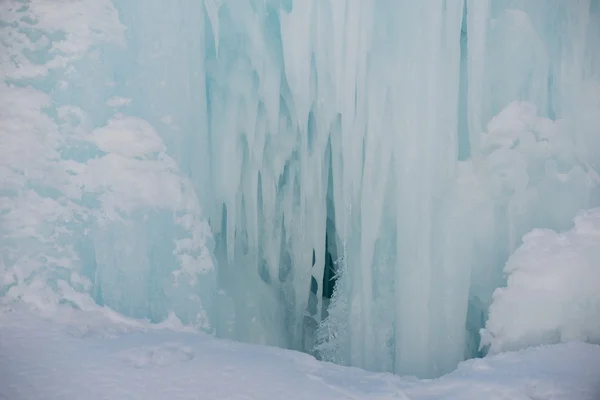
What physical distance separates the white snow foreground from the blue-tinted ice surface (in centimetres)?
52

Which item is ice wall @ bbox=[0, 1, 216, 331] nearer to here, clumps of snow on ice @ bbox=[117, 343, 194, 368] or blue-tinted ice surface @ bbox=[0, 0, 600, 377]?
blue-tinted ice surface @ bbox=[0, 0, 600, 377]

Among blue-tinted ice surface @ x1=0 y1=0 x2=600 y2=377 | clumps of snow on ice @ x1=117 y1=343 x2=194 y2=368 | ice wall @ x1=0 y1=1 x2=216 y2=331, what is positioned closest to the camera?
clumps of snow on ice @ x1=117 y1=343 x2=194 y2=368

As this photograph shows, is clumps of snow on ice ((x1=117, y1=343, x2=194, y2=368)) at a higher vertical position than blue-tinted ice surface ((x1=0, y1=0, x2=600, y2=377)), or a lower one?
lower

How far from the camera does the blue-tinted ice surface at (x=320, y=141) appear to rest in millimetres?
4363

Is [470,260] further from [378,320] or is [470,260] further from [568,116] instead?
[568,116]

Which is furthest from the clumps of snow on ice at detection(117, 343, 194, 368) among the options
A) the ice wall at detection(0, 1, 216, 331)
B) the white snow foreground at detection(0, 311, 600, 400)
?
the ice wall at detection(0, 1, 216, 331)

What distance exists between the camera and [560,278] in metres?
4.30

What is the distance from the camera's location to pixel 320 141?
18.2ft

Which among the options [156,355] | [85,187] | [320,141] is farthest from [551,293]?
[85,187]

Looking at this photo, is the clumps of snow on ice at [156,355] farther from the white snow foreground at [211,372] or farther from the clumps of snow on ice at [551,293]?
the clumps of snow on ice at [551,293]

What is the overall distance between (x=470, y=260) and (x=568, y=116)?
1.50m

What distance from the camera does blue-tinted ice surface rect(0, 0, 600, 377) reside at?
4.36 m

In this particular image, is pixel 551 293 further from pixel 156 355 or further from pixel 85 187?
pixel 85 187

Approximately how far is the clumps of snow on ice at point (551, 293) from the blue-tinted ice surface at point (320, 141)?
243 millimetres
